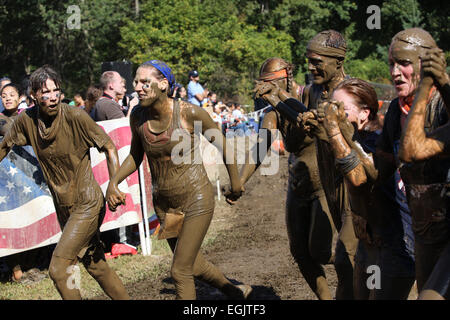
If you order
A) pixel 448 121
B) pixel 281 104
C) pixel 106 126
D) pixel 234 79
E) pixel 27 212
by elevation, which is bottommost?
pixel 234 79

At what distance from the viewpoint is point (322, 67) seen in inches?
196

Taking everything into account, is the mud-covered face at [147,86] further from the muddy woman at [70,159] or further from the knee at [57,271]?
the knee at [57,271]

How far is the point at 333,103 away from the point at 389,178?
689mm

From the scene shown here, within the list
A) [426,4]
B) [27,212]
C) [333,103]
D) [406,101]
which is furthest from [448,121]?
[426,4]

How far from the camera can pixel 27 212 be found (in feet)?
23.6

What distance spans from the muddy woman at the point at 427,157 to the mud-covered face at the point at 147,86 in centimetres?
217

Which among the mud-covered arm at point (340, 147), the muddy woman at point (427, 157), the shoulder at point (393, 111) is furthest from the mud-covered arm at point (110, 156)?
the muddy woman at point (427, 157)

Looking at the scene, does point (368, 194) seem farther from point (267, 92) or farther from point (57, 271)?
point (57, 271)

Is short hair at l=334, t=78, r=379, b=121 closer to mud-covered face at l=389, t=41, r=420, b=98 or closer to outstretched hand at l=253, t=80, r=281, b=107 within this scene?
mud-covered face at l=389, t=41, r=420, b=98

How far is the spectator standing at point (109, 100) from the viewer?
867 centimetres

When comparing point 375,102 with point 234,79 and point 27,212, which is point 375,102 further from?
point 234,79

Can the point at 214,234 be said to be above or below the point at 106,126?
below

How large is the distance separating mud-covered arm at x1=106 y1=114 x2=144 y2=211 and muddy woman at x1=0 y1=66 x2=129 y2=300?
0.02m

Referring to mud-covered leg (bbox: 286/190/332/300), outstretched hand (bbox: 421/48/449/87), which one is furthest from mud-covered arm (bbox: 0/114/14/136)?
outstretched hand (bbox: 421/48/449/87)
